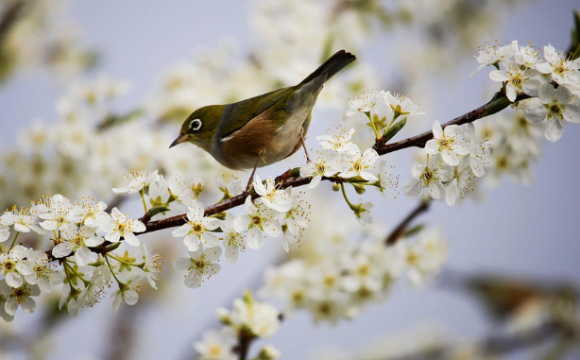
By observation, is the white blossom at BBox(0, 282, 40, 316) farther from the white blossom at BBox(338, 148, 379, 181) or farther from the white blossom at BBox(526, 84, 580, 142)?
the white blossom at BBox(526, 84, 580, 142)

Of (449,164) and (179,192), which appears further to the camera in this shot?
(179,192)

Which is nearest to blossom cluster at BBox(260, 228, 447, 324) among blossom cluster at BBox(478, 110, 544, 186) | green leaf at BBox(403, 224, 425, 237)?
green leaf at BBox(403, 224, 425, 237)

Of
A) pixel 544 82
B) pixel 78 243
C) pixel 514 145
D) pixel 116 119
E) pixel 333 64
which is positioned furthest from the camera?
pixel 116 119

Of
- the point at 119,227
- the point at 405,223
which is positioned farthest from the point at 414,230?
the point at 119,227

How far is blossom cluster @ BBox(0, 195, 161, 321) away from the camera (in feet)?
4.65

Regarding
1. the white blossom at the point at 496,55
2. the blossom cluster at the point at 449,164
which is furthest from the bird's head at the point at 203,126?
the white blossom at the point at 496,55

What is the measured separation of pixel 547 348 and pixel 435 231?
2155 mm

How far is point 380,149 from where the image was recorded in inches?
61.7

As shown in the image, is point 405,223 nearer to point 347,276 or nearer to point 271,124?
point 347,276

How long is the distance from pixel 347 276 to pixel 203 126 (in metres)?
1.16

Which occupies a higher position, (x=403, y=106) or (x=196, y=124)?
(x=403, y=106)

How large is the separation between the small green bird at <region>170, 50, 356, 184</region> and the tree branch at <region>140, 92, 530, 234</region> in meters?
0.35

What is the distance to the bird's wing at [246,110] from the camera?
199cm

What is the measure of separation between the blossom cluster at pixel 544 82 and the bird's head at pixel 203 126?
119 centimetres
